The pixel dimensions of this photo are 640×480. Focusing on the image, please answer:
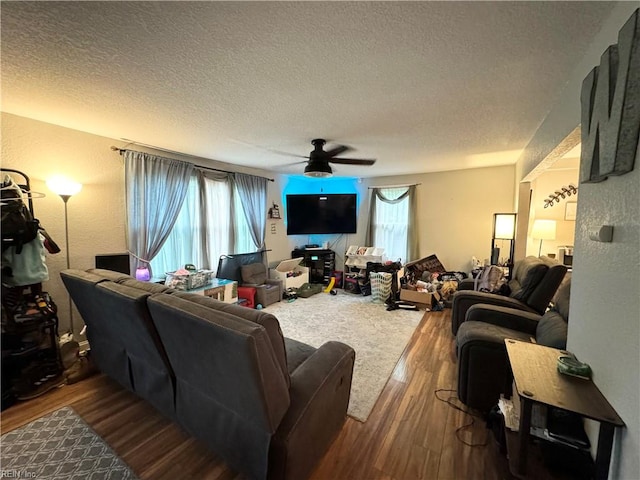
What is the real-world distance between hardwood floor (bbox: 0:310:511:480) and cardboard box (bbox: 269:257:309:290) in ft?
9.23

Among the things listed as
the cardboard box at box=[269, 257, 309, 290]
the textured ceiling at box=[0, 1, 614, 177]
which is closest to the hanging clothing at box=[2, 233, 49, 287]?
the textured ceiling at box=[0, 1, 614, 177]

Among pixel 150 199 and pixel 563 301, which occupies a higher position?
pixel 150 199

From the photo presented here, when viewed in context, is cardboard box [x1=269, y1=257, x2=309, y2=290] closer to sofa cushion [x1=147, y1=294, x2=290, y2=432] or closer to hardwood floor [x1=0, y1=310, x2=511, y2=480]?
hardwood floor [x1=0, y1=310, x2=511, y2=480]

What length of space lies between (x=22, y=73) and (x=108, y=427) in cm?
235

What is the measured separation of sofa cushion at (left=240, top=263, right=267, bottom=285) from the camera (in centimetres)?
428

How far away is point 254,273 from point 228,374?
11.1 ft

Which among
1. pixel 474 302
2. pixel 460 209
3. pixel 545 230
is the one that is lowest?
pixel 474 302

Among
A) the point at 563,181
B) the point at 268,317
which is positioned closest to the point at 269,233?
the point at 268,317

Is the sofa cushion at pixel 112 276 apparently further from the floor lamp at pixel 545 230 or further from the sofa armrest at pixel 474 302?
the floor lamp at pixel 545 230

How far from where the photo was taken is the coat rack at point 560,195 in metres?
3.55

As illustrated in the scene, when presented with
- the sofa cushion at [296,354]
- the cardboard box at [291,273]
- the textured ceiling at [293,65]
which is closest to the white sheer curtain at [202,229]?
the cardboard box at [291,273]

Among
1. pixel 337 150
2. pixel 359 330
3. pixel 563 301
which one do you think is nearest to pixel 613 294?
pixel 563 301

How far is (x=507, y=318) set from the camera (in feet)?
7.29

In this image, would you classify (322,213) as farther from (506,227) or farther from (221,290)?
(506,227)
